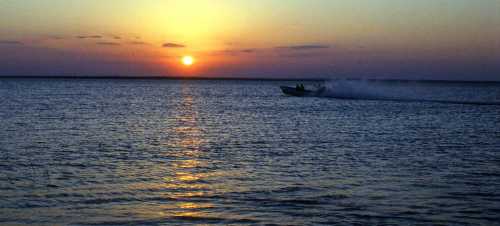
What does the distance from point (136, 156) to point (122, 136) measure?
29.5ft

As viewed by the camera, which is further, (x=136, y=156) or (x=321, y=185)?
(x=136, y=156)

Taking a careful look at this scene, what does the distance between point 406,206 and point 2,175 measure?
1219 cm

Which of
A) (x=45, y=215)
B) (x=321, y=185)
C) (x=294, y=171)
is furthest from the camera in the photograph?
(x=294, y=171)

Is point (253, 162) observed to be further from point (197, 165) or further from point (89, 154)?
point (89, 154)

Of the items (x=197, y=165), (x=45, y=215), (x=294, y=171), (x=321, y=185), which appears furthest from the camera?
(x=197, y=165)

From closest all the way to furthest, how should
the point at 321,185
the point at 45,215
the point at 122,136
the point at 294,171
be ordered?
the point at 45,215 < the point at 321,185 < the point at 294,171 < the point at 122,136

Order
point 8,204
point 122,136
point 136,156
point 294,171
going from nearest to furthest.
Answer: point 8,204 < point 294,171 < point 136,156 < point 122,136

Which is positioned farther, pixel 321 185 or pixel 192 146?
pixel 192 146

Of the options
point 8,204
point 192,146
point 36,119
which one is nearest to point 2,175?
point 8,204

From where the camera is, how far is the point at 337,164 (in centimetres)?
2280

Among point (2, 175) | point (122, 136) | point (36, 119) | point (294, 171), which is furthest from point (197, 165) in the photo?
point (36, 119)

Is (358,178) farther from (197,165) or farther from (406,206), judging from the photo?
(197,165)

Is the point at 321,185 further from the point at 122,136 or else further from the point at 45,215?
the point at 122,136

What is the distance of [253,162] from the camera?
23125mm
